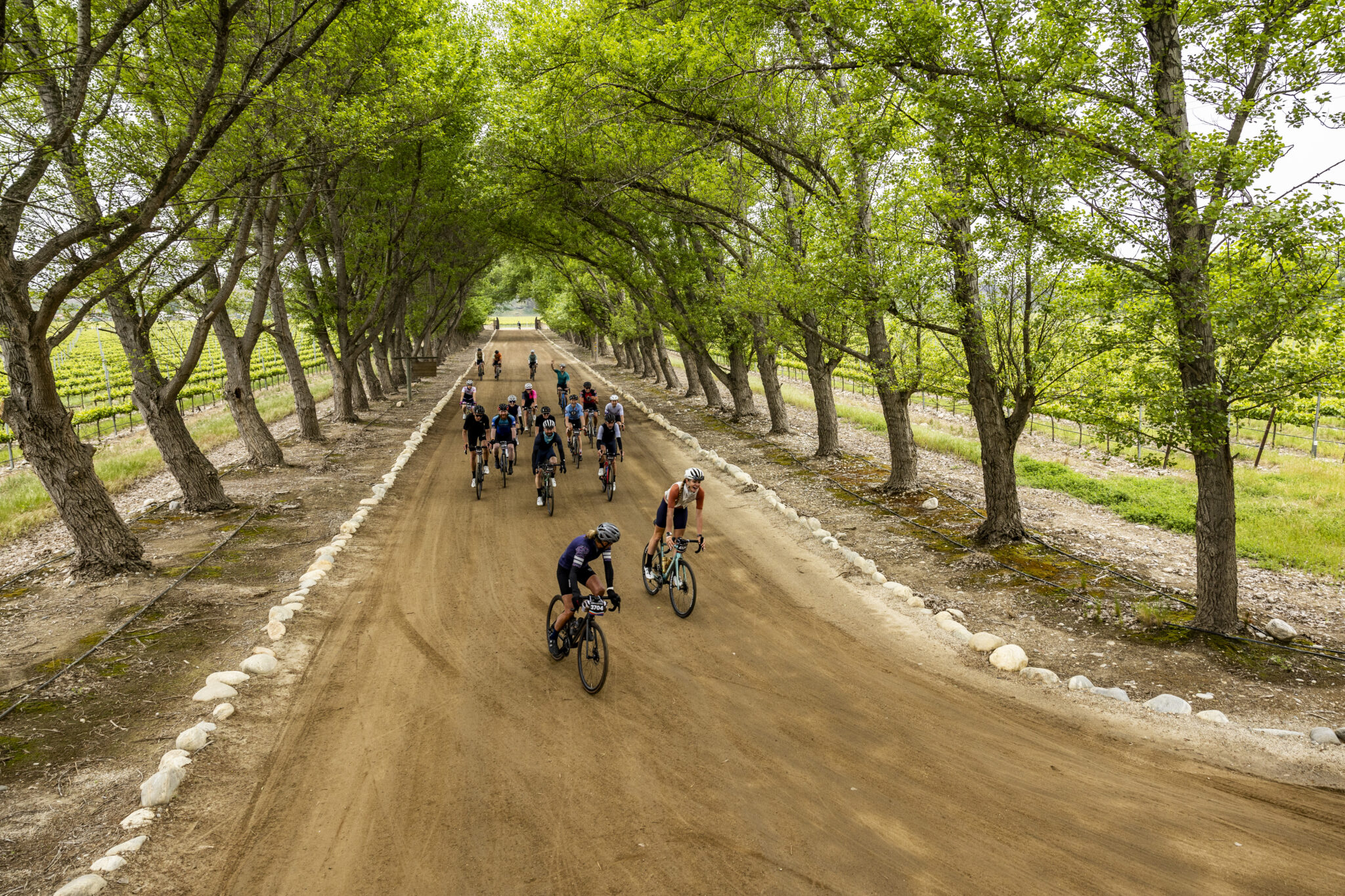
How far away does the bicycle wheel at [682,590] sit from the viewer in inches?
385

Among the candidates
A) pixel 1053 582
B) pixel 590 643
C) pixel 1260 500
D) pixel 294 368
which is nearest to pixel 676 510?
pixel 590 643

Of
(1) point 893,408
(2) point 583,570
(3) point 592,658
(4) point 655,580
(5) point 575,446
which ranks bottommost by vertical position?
(3) point 592,658

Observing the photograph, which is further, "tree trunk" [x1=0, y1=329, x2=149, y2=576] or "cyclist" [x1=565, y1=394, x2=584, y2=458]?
"cyclist" [x1=565, y1=394, x2=584, y2=458]

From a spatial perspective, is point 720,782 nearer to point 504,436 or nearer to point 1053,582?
point 1053,582

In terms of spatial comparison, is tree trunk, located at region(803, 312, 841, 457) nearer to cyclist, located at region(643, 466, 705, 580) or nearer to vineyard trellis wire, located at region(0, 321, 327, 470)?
cyclist, located at region(643, 466, 705, 580)

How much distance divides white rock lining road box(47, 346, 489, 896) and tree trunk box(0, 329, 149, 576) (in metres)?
2.77

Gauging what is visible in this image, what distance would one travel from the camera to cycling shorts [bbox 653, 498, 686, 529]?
10.1 meters

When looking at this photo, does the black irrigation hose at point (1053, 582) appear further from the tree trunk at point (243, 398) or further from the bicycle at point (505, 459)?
the tree trunk at point (243, 398)

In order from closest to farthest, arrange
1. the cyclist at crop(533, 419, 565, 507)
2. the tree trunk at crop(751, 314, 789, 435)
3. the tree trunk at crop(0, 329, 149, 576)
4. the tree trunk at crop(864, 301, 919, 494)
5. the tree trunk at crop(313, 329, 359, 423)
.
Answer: the tree trunk at crop(0, 329, 149, 576) < the tree trunk at crop(864, 301, 919, 494) < the cyclist at crop(533, 419, 565, 507) < the tree trunk at crop(751, 314, 789, 435) < the tree trunk at crop(313, 329, 359, 423)

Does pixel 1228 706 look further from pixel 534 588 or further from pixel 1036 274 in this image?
pixel 534 588

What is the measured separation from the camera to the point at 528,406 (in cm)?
2405

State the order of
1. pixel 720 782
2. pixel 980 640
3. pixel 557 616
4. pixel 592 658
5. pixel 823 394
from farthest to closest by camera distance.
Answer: pixel 823 394 < pixel 557 616 < pixel 980 640 < pixel 592 658 < pixel 720 782

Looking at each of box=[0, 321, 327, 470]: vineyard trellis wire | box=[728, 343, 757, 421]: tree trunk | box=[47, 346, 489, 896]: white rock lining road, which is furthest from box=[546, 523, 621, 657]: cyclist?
box=[728, 343, 757, 421]: tree trunk

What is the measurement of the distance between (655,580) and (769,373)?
46.5ft
